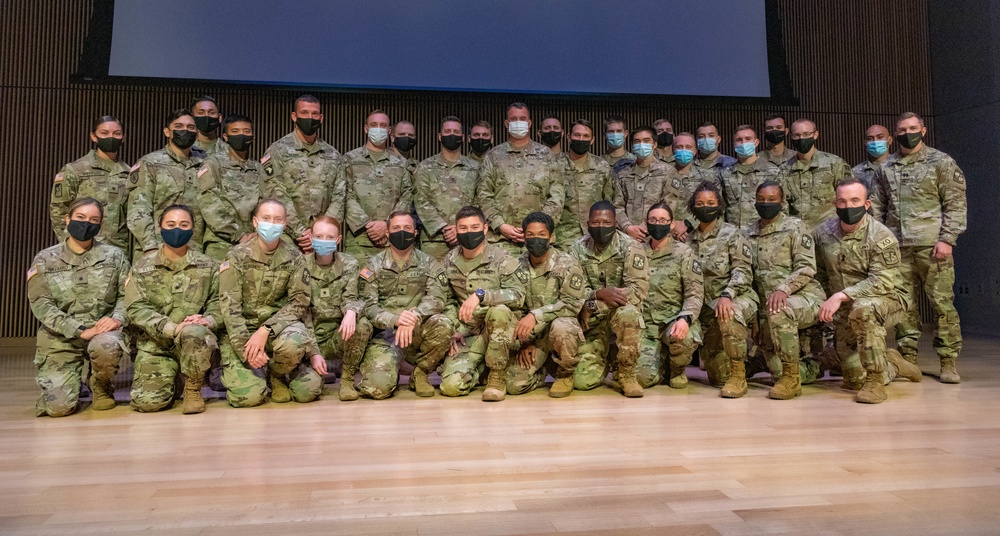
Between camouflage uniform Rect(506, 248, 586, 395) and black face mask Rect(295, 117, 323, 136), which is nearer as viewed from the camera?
camouflage uniform Rect(506, 248, 586, 395)

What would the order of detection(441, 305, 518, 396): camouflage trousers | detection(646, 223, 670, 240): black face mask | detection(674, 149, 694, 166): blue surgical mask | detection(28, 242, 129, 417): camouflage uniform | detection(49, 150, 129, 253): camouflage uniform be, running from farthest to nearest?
detection(674, 149, 694, 166): blue surgical mask
detection(49, 150, 129, 253): camouflage uniform
detection(646, 223, 670, 240): black face mask
detection(441, 305, 518, 396): camouflage trousers
detection(28, 242, 129, 417): camouflage uniform

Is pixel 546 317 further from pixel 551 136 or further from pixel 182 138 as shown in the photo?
pixel 182 138

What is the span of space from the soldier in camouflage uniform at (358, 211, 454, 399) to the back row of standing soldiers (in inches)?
1.1

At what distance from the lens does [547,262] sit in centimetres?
428

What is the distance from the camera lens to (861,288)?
13.2 ft

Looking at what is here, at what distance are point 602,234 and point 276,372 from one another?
2.24 m

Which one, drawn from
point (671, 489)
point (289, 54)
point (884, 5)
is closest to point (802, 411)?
point (671, 489)

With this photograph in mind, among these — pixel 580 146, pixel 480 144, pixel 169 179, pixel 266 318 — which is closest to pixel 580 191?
pixel 580 146

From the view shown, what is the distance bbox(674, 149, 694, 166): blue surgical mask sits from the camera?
216 inches

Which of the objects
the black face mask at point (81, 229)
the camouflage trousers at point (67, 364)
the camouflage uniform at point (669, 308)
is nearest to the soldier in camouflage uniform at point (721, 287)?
the camouflage uniform at point (669, 308)

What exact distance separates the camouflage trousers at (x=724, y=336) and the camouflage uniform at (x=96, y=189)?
430 centimetres

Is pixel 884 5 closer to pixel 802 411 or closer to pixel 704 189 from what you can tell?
pixel 704 189

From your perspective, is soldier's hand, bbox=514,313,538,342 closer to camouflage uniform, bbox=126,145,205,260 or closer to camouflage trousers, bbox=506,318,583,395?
camouflage trousers, bbox=506,318,583,395

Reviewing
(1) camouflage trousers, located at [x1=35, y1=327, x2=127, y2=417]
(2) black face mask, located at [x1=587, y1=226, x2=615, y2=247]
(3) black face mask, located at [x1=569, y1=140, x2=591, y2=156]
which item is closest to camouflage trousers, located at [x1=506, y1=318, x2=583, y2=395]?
(2) black face mask, located at [x1=587, y1=226, x2=615, y2=247]
